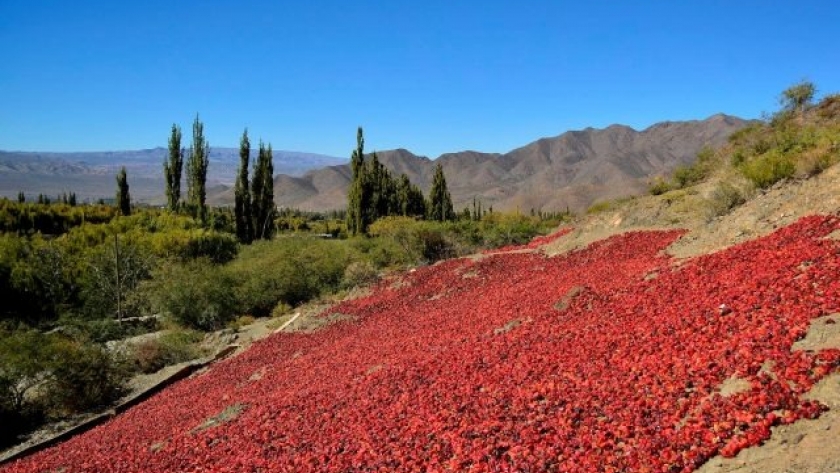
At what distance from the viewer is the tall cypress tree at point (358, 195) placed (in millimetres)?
63594

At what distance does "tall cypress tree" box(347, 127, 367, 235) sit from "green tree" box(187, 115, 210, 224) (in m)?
16.1

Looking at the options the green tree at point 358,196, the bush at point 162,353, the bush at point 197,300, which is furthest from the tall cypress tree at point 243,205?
the bush at point 162,353

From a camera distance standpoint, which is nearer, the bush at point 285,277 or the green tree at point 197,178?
the bush at point 285,277

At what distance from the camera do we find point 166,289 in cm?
→ 3225

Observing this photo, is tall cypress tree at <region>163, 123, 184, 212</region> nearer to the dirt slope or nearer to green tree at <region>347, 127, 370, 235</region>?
green tree at <region>347, 127, 370, 235</region>

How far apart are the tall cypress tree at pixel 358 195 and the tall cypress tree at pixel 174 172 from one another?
66.8ft

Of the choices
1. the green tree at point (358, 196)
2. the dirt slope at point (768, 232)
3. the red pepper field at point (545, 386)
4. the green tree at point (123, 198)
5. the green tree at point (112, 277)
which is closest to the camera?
the dirt slope at point (768, 232)

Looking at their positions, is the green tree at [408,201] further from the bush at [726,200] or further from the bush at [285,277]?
the bush at [726,200]

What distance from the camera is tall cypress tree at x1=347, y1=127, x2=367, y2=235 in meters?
63.6

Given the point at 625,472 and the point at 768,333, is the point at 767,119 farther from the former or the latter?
the point at 625,472

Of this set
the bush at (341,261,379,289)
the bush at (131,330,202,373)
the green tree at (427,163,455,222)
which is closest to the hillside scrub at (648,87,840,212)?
the bush at (341,261,379,289)

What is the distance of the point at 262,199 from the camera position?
70.1 meters

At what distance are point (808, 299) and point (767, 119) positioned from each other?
134 feet

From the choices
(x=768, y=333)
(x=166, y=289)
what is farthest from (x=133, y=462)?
(x=166, y=289)
